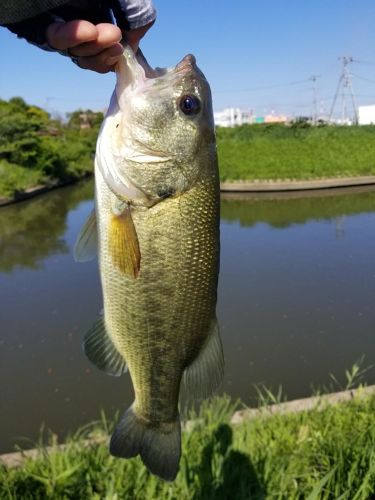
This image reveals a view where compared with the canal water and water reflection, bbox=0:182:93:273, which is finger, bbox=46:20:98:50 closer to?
the canal water

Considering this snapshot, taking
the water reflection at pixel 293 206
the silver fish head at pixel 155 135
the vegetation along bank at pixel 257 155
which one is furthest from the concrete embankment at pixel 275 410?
the vegetation along bank at pixel 257 155

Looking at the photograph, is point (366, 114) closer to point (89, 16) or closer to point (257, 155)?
point (257, 155)

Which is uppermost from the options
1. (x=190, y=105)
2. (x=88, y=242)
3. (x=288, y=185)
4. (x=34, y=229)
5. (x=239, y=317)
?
(x=190, y=105)

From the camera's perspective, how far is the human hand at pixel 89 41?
1.26 m

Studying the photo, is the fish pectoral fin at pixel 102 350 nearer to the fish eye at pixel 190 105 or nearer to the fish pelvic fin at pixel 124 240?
the fish pelvic fin at pixel 124 240

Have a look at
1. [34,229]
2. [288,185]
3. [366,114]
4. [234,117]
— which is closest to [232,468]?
[34,229]

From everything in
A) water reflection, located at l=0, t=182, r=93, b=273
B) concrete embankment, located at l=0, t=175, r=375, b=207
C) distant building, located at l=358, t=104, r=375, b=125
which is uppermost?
distant building, located at l=358, t=104, r=375, b=125

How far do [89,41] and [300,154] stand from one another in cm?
2262

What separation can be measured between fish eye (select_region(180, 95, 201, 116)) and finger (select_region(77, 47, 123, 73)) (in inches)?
8.9

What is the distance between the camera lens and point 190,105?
1.45 meters

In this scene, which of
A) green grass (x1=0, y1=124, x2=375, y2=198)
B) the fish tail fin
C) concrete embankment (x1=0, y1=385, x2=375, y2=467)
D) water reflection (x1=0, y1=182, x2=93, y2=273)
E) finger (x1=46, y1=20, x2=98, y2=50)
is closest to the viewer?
finger (x1=46, y1=20, x2=98, y2=50)

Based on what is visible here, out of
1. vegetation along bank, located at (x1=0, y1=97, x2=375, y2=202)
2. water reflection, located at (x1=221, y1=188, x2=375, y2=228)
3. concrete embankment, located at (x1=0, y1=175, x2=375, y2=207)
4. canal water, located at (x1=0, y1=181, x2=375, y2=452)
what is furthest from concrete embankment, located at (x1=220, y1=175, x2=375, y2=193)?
canal water, located at (x1=0, y1=181, x2=375, y2=452)

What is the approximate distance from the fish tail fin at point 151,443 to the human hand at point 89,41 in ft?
3.57

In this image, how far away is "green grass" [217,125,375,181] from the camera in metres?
21.0
